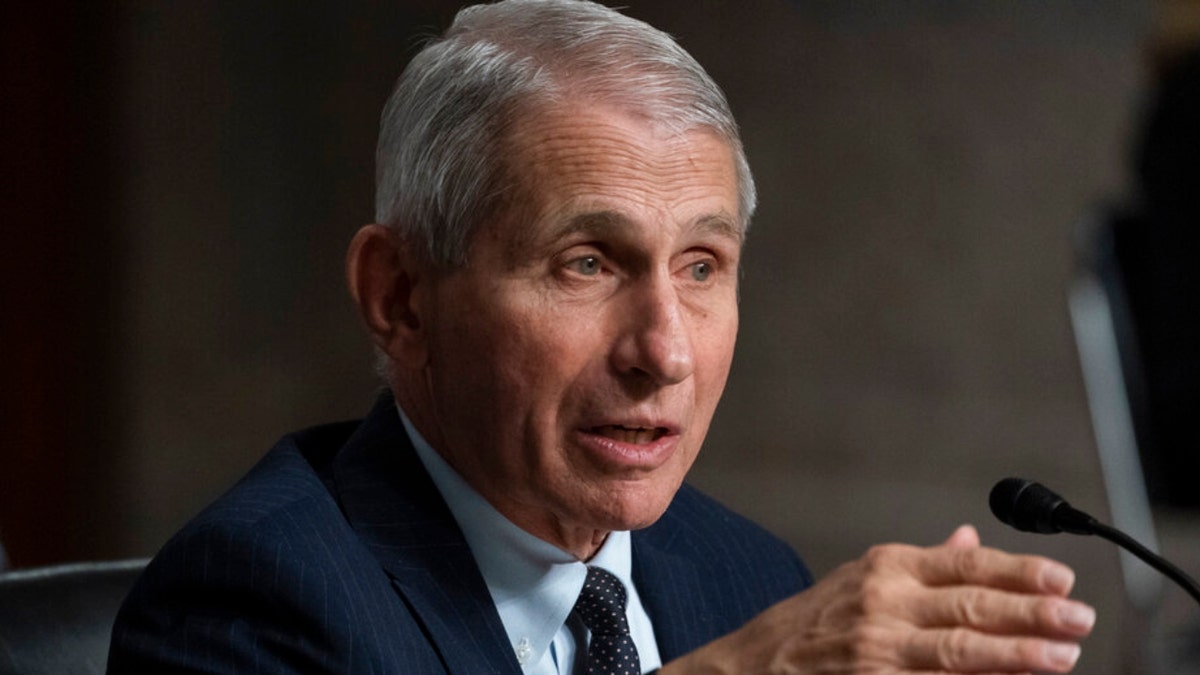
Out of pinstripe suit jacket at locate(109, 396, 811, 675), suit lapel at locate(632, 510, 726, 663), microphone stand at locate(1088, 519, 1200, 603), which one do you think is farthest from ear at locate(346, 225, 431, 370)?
microphone stand at locate(1088, 519, 1200, 603)

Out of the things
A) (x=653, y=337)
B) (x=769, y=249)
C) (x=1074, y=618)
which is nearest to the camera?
(x=1074, y=618)

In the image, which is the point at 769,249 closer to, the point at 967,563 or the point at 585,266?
the point at 585,266

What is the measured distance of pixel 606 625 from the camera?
6.51 feet

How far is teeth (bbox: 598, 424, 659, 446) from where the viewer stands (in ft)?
6.17

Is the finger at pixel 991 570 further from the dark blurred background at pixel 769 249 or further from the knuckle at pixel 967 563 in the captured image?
the dark blurred background at pixel 769 249

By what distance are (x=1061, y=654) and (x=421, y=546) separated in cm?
76

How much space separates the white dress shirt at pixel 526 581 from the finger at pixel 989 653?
1.96 ft

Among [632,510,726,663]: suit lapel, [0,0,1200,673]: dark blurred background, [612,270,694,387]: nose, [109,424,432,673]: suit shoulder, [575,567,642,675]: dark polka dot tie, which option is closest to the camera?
[109,424,432,673]: suit shoulder

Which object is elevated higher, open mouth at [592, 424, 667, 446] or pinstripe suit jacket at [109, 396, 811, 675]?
open mouth at [592, 424, 667, 446]

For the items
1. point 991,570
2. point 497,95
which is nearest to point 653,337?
point 497,95

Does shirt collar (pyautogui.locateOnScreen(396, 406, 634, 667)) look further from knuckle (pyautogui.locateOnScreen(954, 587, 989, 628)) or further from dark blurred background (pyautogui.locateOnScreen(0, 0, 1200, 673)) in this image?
dark blurred background (pyautogui.locateOnScreen(0, 0, 1200, 673))

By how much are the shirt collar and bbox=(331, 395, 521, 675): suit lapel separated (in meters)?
0.03

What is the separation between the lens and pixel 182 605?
5.62ft

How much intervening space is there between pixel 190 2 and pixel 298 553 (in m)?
4.69
